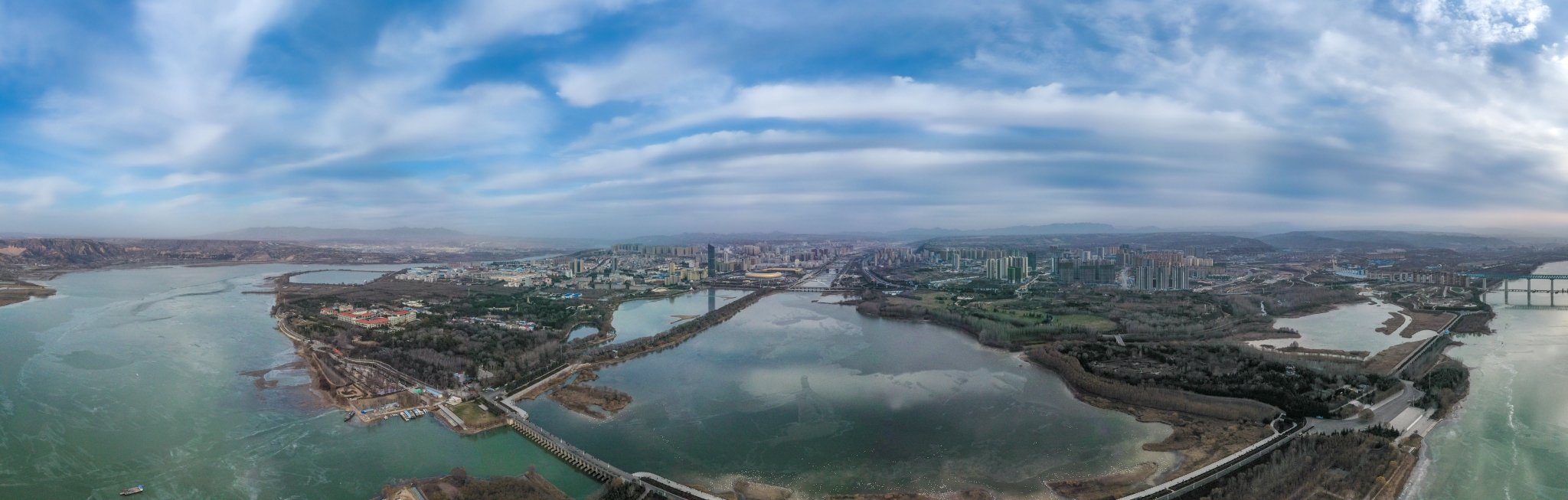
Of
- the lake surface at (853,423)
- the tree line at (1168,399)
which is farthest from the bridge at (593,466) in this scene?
the tree line at (1168,399)

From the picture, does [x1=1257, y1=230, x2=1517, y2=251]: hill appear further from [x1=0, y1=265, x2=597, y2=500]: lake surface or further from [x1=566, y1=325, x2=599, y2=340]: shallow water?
[x1=0, y1=265, x2=597, y2=500]: lake surface

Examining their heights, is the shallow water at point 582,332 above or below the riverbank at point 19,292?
below

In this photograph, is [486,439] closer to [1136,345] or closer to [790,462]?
[790,462]

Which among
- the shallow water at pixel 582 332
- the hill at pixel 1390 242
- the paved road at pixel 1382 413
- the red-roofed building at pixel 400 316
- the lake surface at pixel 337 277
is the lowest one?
the paved road at pixel 1382 413

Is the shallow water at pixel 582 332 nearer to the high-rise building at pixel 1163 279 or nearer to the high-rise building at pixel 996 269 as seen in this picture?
the high-rise building at pixel 996 269

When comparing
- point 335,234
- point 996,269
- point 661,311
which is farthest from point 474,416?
point 335,234

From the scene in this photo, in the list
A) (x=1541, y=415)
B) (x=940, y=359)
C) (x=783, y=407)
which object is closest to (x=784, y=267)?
(x=940, y=359)
